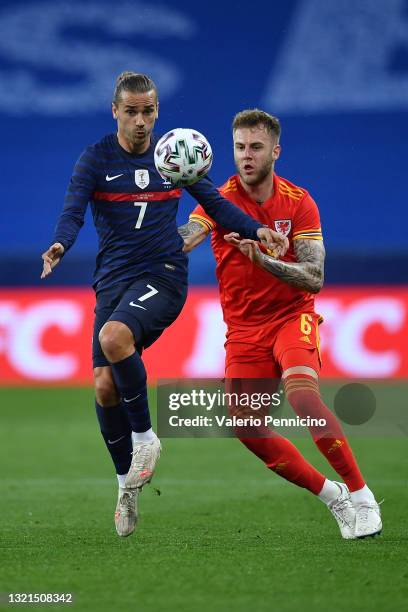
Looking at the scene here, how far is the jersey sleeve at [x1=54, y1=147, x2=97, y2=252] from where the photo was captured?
20.5ft

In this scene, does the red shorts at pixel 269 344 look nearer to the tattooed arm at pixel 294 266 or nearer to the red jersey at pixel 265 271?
the red jersey at pixel 265 271

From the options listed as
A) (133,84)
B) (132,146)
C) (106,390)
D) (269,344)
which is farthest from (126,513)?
(133,84)

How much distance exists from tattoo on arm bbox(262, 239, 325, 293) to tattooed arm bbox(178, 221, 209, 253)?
21.6 inches

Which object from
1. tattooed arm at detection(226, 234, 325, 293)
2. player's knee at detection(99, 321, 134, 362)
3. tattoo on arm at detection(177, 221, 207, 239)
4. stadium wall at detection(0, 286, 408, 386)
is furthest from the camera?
stadium wall at detection(0, 286, 408, 386)

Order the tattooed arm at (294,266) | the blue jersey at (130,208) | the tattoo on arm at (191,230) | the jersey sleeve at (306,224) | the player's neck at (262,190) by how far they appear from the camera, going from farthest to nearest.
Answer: the player's neck at (262,190)
the tattoo on arm at (191,230)
the jersey sleeve at (306,224)
the blue jersey at (130,208)
the tattooed arm at (294,266)

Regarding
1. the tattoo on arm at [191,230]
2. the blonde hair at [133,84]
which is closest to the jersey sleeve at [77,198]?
the blonde hair at [133,84]

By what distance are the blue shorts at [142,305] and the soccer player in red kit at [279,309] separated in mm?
356

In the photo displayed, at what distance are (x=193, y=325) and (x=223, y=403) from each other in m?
7.49

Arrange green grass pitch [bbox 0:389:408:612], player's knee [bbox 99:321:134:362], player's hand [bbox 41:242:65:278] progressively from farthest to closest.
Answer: player's knee [bbox 99:321:134:362]
player's hand [bbox 41:242:65:278]
green grass pitch [bbox 0:389:408:612]

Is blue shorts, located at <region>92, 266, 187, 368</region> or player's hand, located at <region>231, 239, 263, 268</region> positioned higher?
player's hand, located at <region>231, 239, 263, 268</region>

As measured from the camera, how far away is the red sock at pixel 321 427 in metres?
6.25

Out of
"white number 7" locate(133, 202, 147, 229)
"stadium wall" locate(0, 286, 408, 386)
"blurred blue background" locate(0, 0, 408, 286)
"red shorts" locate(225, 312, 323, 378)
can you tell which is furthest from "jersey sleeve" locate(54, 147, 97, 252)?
"blurred blue background" locate(0, 0, 408, 286)

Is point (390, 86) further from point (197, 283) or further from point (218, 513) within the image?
point (218, 513)

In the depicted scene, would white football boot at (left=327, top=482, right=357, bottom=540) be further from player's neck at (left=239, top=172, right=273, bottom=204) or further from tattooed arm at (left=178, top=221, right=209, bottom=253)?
player's neck at (left=239, top=172, right=273, bottom=204)
